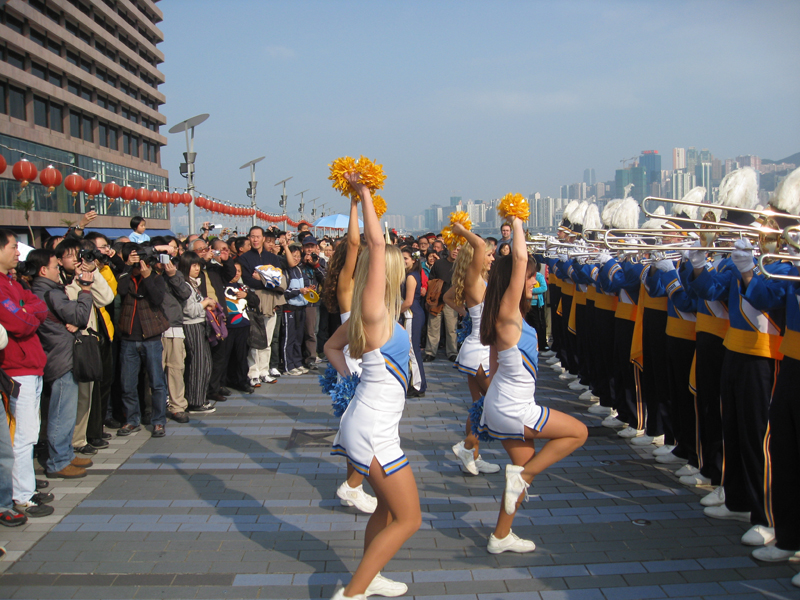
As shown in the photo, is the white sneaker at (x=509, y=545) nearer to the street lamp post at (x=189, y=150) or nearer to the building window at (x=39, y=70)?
the street lamp post at (x=189, y=150)

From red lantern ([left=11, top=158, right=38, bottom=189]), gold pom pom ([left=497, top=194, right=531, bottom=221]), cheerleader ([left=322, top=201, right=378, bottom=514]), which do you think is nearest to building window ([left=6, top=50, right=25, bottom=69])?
red lantern ([left=11, top=158, right=38, bottom=189])

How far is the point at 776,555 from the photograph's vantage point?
373cm

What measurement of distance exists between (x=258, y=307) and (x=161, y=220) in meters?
48.6

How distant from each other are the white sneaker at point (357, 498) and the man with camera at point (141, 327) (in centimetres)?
275

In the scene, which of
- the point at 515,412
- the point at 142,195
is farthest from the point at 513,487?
the point at 142,195

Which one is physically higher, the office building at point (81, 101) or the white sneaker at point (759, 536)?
the office building at point (81, 101)

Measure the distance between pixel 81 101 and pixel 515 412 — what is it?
161ft

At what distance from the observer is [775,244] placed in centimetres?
374

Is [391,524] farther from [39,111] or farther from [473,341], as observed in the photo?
[39,111]

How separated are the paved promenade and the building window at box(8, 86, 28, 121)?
37910 mm

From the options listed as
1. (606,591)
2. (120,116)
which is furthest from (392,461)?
(120,116)

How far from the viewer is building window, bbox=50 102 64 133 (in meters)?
41.6

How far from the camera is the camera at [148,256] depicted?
634 cm

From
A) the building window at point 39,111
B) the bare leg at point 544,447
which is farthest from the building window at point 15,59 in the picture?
the bare leg at point 544,447
